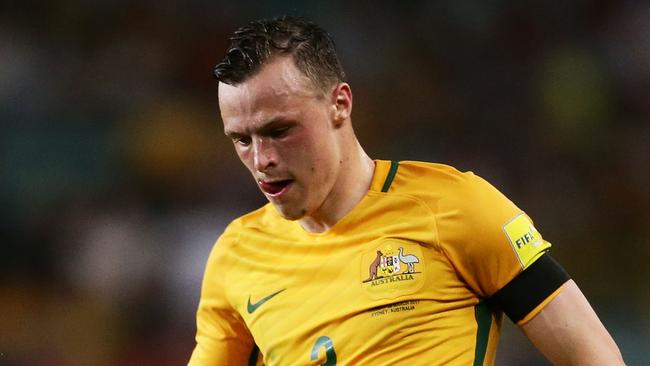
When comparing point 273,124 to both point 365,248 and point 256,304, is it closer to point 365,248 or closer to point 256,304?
point 365,248

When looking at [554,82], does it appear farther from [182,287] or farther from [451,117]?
[182,287]

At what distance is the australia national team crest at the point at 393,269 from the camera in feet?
7.53

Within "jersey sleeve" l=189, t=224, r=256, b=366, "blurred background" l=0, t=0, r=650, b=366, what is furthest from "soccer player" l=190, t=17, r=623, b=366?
"blurred background" l=0, t=0, r=650, b=366

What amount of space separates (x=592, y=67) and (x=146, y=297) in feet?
9.13

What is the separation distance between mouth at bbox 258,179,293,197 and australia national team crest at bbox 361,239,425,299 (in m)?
0.28

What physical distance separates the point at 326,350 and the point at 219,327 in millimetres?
437

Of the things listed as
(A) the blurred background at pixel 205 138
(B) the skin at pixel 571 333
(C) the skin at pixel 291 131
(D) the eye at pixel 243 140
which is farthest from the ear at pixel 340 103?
(A) the blurred background at pixel 205 138

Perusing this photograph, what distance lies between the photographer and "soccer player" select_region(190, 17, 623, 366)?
220 cm

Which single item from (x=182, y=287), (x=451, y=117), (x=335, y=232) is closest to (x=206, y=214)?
(x=182, y=287)

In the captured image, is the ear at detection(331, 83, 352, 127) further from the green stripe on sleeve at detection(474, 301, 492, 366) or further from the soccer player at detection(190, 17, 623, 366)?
the green stripe on sleeve at detection(474, 301, 492, 366)

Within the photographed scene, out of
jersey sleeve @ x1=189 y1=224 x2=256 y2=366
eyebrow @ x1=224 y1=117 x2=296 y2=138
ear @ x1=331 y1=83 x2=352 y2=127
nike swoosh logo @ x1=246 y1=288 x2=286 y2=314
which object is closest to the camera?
eyebrow @ x1=224 y1=117 x2=296 y2=138

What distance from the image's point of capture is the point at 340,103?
2400 millimetres

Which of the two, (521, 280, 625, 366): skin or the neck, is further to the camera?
the neck

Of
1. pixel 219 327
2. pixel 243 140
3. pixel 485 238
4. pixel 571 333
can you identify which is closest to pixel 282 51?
pixel 243 140
